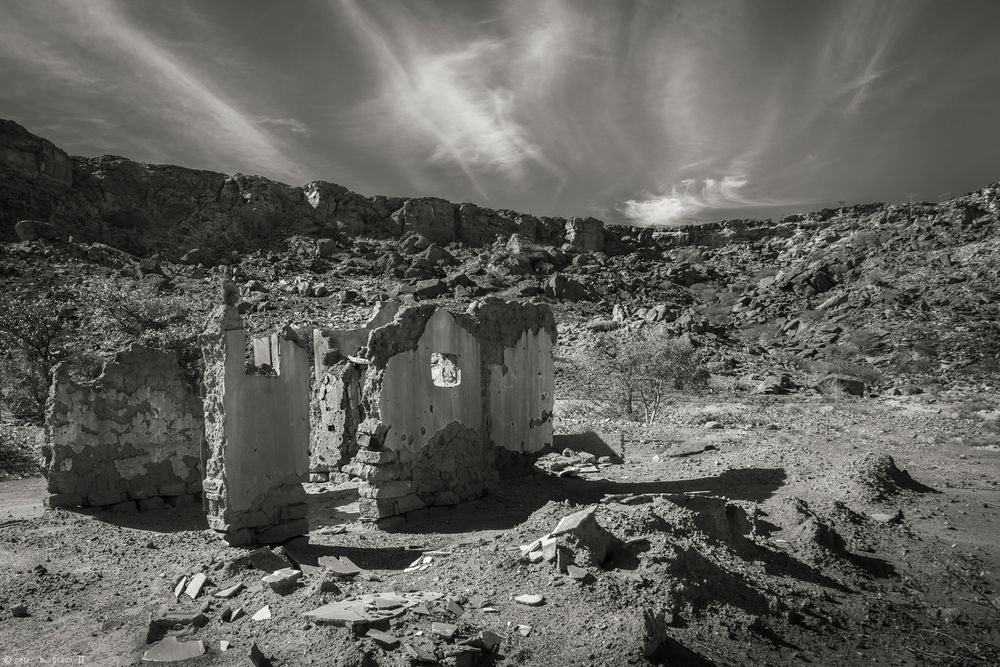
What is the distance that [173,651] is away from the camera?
4.83 m

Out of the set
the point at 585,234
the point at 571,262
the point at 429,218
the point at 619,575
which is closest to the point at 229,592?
the point at 619,575

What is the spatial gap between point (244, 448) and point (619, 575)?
469cm

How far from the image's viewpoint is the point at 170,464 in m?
10.9

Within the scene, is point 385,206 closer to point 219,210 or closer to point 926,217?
point 219,210

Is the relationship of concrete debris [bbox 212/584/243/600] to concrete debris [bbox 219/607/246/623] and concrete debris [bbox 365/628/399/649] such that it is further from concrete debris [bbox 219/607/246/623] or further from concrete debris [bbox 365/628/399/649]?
concrete debris [bbox 365/628/399/649]

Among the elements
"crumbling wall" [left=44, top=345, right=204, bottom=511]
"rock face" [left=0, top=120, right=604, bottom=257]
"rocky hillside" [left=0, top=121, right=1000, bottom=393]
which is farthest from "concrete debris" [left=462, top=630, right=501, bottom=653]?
"rock face" [left=0, top=120, right=604, bottom=257]

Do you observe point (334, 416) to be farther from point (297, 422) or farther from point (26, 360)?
point (26, 360)

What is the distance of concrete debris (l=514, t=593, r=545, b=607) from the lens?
503 cm

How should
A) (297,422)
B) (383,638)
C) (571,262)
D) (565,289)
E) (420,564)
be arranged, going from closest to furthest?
(383,638)
(420,564)
(297,422)
(565,289)
(571,262)

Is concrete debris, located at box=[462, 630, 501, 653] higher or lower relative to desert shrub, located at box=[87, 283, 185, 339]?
lower

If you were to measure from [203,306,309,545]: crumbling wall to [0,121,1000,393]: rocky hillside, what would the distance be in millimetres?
22654

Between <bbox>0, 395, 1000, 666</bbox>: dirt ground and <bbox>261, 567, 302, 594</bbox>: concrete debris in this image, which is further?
<bbox>261, 567, 302, 594</bbox>: concrete debris

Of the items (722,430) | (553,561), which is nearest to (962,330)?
(722,430)

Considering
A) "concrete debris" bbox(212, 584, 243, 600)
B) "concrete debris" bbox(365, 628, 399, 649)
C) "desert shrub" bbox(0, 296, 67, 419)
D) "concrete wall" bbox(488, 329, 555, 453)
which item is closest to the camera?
"concrete debris" bbox(365, 628, 399, 649)
